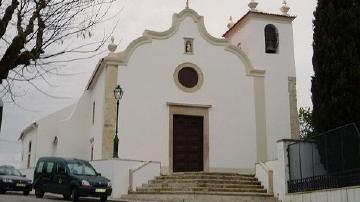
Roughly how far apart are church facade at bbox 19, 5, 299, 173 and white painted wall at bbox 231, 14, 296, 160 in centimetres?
5

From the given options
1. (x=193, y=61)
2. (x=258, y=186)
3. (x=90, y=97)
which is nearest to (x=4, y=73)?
(x=258, y=186)

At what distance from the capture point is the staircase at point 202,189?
680 inches

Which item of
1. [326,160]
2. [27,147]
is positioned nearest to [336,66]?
[326,160]

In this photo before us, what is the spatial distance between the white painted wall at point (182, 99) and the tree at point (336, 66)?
26.5 feet

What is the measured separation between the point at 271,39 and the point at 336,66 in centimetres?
1118

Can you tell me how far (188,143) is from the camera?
2350 cm

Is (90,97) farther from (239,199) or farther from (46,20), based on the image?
(46,20)

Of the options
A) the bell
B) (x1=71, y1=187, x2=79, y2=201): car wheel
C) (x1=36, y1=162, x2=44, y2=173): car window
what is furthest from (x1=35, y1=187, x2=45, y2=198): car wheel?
the bell

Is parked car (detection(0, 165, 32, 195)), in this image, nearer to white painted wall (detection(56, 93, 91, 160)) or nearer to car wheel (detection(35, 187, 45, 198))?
car wheel (detection(35, 187, 45, 198))

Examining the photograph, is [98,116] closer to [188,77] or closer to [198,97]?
[188,77]

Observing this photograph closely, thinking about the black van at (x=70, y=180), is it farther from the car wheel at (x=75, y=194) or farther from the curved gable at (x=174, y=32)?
the curved gable at (x=174, y=32)

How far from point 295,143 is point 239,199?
10.0 feet

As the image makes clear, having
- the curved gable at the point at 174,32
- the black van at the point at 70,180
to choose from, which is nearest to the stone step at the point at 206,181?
the black van at the point at 70,180

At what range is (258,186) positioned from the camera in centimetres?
1931
